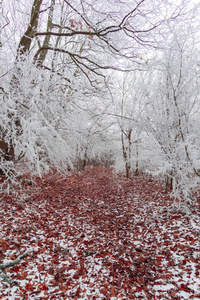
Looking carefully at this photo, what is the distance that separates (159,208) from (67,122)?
15.4 feet

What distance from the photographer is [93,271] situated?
3697mm

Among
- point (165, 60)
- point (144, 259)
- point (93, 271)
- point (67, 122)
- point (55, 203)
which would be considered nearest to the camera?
point (93, 271)

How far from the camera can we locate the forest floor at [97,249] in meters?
3.14

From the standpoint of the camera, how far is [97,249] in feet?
14.6

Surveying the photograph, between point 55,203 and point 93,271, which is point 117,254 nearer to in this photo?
point 93,271

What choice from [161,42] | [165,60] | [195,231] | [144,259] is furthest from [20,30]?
[195,231]

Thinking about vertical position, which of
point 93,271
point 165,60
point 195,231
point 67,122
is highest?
point 165,60

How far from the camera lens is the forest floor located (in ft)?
10.3

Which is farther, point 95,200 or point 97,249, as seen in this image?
point 95,200

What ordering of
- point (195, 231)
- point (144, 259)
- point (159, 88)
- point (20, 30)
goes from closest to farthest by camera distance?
point (144, 259)
point (195, 231)
point (20, 30)
point (159, 88)

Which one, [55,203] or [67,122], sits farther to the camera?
[67,122]

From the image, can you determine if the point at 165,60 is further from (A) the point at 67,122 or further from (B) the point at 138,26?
(A) the point at 67,122

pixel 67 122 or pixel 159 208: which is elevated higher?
pixel 67 122

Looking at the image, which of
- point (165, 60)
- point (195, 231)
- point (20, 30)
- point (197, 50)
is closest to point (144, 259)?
point (195, 231)
